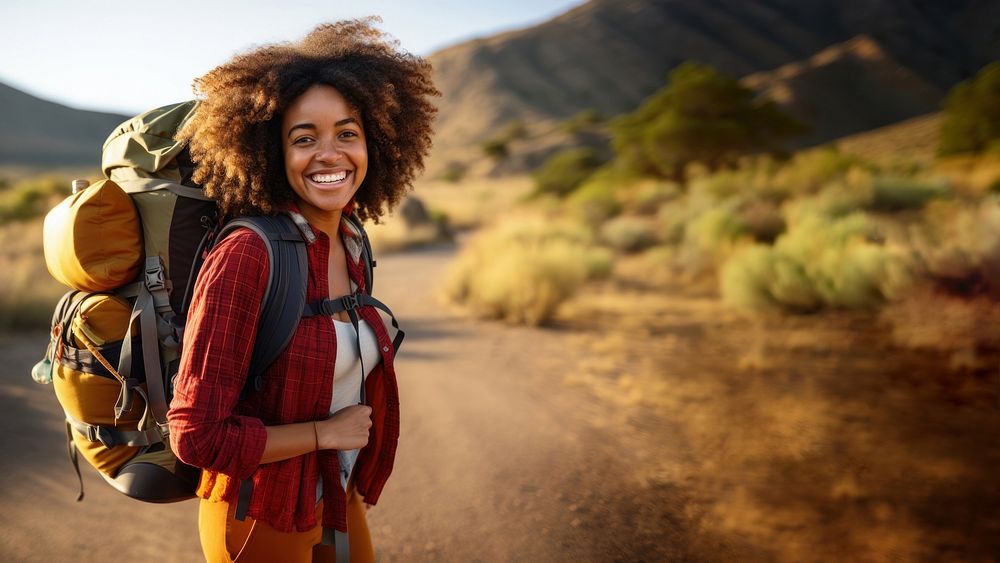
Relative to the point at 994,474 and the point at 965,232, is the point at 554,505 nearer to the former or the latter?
the point at 994,474

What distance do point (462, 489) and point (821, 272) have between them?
21.2ft

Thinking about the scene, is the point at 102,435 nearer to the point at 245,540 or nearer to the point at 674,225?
A: the point at 245,540

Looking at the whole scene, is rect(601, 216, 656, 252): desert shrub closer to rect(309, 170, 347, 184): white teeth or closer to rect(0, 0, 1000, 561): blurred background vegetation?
rect(0, 0, 1000, 561): blurred background vegetation

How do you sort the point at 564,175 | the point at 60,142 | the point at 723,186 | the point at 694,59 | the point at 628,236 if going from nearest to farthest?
the point at 628,236, the point at 723,186, the point at 564,175, the point at 60,142, the point at 694,59

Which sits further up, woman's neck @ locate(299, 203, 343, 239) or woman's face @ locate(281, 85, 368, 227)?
woman's face @ locate(281, 85, 368, 227)

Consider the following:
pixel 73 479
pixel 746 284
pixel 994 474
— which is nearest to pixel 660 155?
pixel 746 284

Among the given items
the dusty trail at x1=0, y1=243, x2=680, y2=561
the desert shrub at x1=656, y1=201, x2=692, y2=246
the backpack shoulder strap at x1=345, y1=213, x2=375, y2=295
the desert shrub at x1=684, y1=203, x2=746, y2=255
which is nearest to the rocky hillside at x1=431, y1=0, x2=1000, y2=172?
the desert shrub at x1=656, y1=201, x2=692, y2=246

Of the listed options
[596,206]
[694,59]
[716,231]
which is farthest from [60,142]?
[694,59]

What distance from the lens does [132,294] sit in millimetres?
1515

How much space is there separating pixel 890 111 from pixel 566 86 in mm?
39131

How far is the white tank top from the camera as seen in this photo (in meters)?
1.50

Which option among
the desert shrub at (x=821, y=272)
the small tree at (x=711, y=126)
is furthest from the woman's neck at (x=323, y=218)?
the small tree at (x=711, y=126)

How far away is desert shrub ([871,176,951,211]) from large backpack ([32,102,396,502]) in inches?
491

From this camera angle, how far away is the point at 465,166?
61.0 metres
